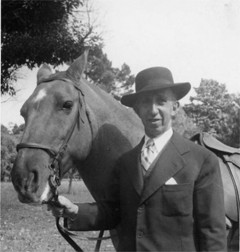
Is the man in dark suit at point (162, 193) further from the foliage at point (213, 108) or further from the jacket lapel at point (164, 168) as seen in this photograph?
the foliage at point (213, 108)

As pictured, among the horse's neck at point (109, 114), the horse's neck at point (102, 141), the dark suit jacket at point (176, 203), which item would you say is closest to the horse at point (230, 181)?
the horse's neck at point (109, 114)

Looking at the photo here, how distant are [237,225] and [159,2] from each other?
6.73 feet

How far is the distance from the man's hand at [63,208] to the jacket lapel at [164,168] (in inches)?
17.6

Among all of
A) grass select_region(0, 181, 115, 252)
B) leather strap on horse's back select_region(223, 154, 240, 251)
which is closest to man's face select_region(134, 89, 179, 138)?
leather strap on horse's back select_region(223, 154, 240, 251)

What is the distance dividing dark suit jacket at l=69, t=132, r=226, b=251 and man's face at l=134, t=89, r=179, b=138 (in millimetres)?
110

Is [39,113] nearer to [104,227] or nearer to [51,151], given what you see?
[51,151]

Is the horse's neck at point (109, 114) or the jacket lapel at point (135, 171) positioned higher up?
the horse's neck at point (109, 114)

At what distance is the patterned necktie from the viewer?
6.82 feet

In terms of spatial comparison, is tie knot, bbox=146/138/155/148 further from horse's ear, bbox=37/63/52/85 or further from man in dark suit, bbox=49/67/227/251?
horse's ear, bbox=37/63/52/85

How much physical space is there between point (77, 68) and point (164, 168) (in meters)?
0.98

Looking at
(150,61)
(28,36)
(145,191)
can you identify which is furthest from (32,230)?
(145,191)

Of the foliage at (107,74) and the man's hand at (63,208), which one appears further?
the foliage at (107,74)

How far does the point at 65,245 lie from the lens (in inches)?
274

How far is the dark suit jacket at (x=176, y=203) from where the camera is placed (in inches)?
74.7
